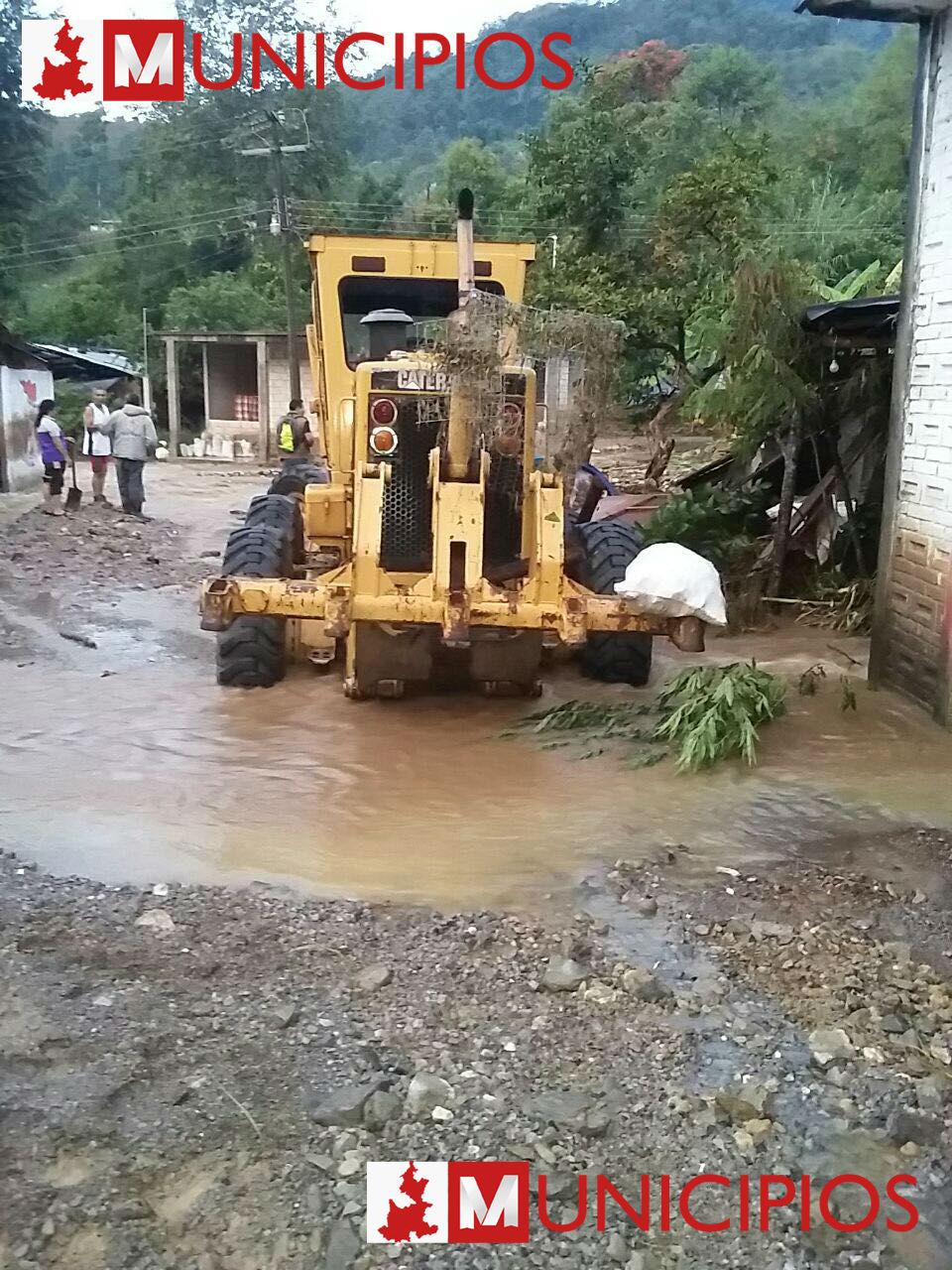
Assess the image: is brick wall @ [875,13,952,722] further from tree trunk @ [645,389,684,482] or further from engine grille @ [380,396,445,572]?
tree trunk @ [645,389,684,482]

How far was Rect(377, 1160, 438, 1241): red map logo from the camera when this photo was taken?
2.77 meters

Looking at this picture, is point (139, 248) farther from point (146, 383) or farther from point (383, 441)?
point (383, 441)

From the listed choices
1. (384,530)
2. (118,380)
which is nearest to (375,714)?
(384,530)

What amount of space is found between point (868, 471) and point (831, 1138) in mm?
7718

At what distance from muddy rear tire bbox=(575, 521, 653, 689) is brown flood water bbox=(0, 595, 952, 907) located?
5.9 inches

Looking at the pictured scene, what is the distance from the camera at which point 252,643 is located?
24.0 ft

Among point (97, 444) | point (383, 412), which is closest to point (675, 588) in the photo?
point (383, 412)

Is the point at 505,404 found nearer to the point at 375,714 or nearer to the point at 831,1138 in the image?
the point at 375,714

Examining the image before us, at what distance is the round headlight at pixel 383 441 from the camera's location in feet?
21.3

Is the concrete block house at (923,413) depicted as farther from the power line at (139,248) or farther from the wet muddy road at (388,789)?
the power line at (139,248)

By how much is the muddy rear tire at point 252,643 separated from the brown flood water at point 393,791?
0.46 ft

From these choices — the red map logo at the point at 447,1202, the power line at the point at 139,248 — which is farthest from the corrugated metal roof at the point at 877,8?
the power line at the point at 139,248

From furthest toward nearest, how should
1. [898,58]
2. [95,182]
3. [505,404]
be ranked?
[95,182] → [898,58] → [505,404]

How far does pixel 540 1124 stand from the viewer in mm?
3127
